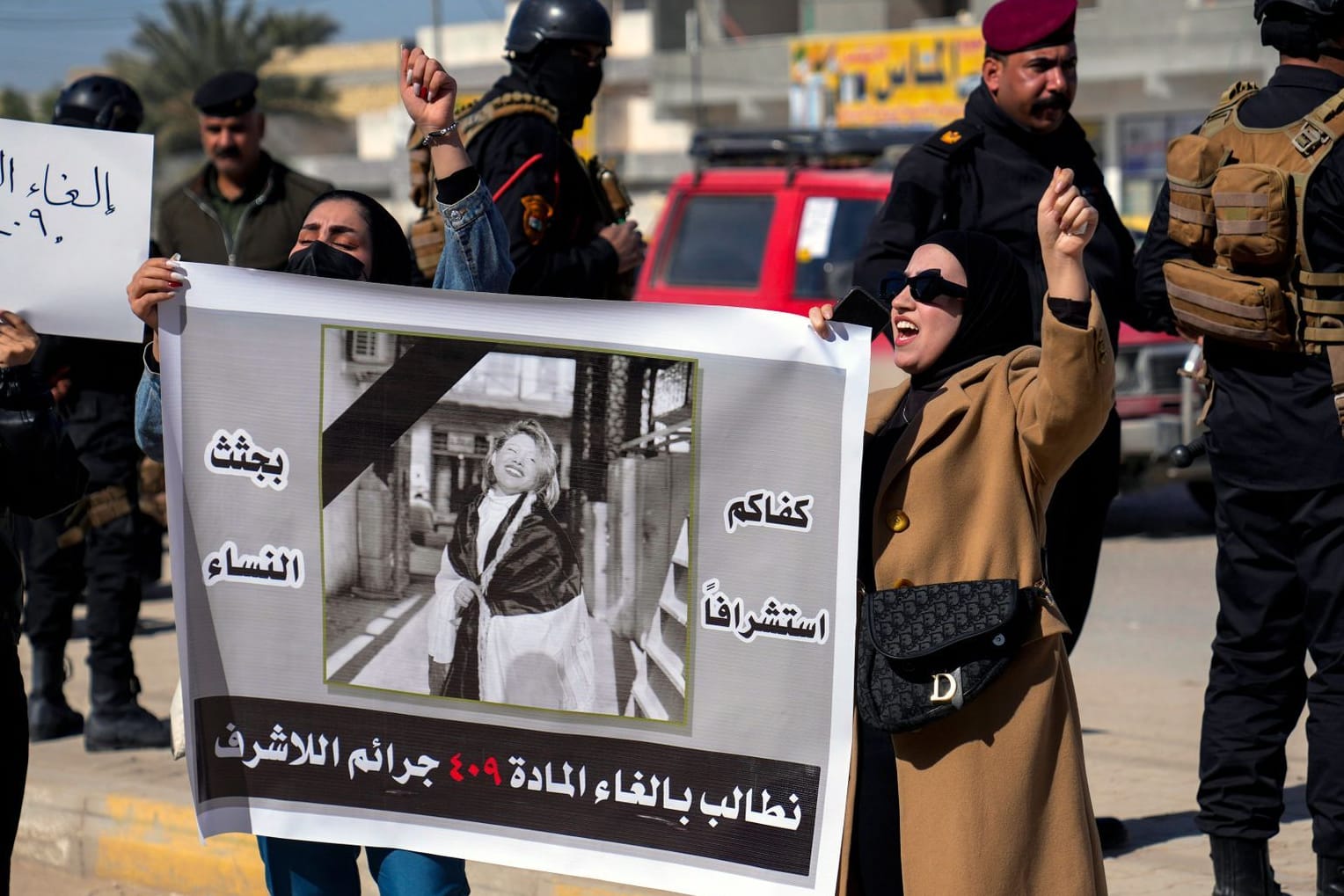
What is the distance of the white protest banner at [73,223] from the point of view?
11.6 feet

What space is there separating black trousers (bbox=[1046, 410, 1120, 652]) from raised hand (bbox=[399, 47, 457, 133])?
1919 mm

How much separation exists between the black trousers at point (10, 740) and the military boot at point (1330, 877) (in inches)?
107

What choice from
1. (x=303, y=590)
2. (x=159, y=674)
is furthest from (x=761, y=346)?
(x=159, y=674)

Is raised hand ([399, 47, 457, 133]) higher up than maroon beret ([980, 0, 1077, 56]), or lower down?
lower down

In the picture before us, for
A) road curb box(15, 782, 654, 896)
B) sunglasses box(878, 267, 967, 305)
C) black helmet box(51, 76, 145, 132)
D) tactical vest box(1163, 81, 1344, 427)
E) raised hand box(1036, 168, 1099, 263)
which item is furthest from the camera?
black helmet box(51, 76, 145, 132)

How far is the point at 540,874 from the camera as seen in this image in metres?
4.60

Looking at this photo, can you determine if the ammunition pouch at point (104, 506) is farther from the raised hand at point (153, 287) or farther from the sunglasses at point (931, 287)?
the sunglasses at point (931, 287)

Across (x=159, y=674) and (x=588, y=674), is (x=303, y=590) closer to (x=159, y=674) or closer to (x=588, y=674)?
(x=588, y=674)

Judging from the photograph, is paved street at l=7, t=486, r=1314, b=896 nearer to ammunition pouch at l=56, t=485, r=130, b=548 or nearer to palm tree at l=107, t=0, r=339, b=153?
ammunition pouch at l=56, t=485, r=130, b=548

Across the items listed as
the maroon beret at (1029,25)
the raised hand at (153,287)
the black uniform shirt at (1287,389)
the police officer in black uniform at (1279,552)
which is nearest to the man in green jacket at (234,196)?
the maroon beret at (1029,25)

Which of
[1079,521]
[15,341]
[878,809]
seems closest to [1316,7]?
[1079,521]

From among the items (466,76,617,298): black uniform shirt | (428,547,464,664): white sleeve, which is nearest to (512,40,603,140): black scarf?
(466,76,617,298): black uniform shirt

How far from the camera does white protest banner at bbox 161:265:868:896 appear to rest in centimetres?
314

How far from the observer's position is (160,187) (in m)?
45.8
